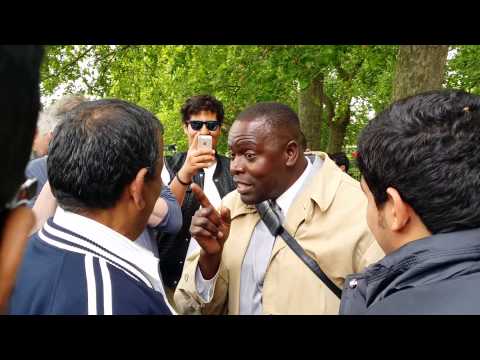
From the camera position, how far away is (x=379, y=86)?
14.9 m

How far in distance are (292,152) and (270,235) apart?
0.49 m

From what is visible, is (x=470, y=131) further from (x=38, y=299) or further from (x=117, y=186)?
(x=38, y=299)

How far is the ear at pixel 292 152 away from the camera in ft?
9.30

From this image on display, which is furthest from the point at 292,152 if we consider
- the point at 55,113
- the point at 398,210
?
the point at 55,113

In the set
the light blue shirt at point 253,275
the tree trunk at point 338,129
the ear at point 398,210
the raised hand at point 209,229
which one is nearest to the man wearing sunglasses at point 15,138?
the ear at point 398,210

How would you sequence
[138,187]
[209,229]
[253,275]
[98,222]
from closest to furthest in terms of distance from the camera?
[98,222]
[138,187]
[209,229]
[253,275]

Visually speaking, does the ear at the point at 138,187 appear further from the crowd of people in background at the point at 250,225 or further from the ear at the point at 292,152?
the ear at the point at 292,152

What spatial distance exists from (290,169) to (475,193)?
1.41 metres

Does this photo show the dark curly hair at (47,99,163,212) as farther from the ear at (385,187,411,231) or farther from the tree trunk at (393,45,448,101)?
the tree trunk at (393,45,448,101)

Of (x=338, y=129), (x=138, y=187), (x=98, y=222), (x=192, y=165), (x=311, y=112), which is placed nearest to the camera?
(x=98, y=222)

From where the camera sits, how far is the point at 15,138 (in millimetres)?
654

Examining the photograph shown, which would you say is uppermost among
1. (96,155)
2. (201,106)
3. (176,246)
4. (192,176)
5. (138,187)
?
(201,106)

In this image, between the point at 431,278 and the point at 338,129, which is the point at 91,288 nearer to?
the point at 431,278
